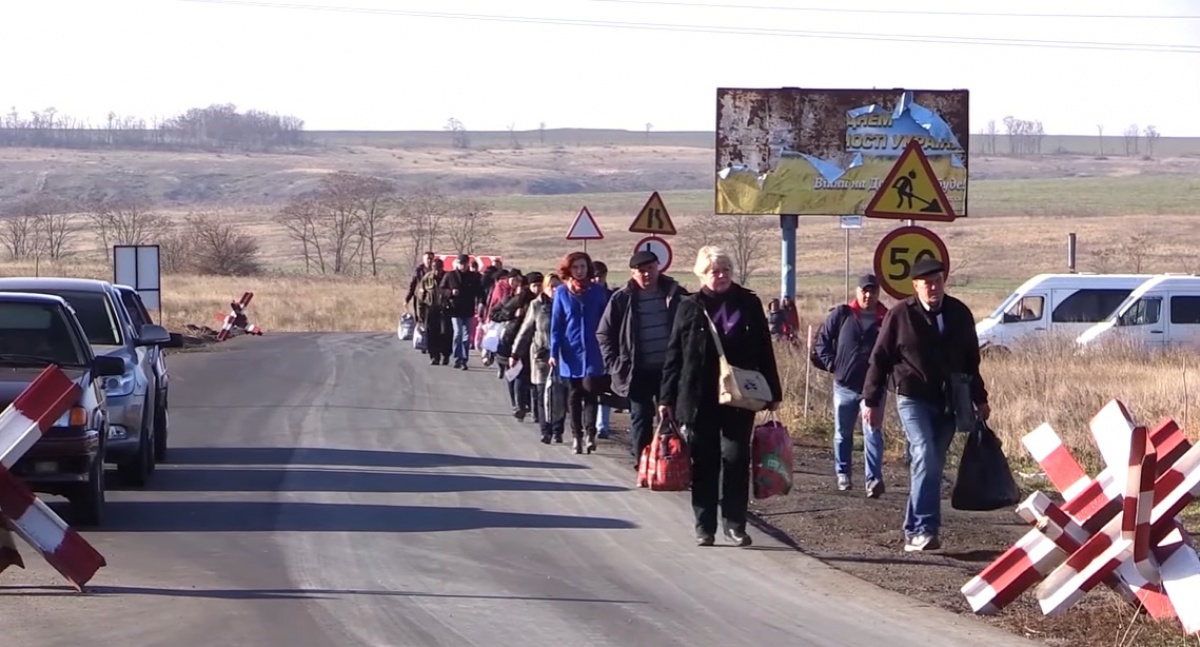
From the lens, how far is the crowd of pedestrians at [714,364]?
10.2 meters

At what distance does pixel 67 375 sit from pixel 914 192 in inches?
239

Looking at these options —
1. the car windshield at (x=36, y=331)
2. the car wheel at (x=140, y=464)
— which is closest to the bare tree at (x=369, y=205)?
the car wheel at (x=140, y=464)

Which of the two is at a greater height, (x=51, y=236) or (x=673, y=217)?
(x=673, y=217)

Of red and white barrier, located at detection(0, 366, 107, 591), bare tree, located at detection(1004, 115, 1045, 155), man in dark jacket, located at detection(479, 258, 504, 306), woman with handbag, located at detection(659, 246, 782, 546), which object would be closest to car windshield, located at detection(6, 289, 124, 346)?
red and white barrier, located at detection(0, 366, 107, 591)

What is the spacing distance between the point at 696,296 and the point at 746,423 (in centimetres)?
84

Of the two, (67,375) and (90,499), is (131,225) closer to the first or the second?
(67,375)

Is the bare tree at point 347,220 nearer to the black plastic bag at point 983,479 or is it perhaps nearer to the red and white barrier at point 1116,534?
the black plastic bag at point 983,479

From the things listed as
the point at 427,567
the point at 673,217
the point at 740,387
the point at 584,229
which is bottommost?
the point at 427,567

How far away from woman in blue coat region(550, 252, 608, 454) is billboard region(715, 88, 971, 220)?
11.2 metres

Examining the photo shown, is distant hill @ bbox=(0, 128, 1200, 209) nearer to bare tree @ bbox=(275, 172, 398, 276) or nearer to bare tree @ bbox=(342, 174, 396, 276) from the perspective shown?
bare tree @ bbox=(275, 172, 398, 276)

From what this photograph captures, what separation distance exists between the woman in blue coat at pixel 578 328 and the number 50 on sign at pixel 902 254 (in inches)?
127

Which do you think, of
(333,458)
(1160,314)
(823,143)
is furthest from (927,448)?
(1160,314)

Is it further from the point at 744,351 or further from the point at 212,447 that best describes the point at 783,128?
the point at 744,351

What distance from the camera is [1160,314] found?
3023 cm
